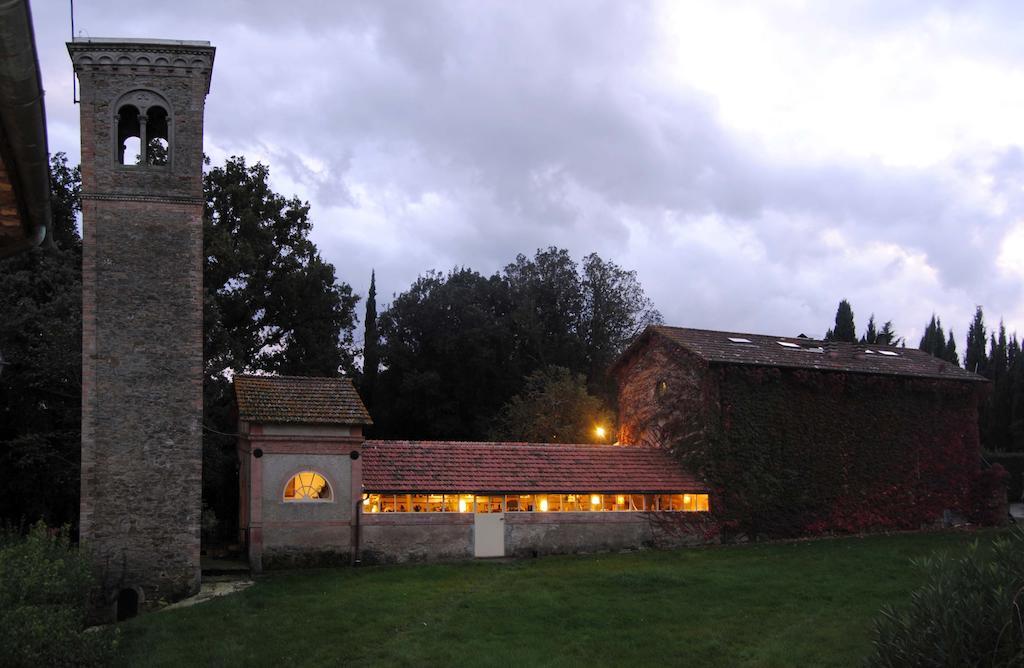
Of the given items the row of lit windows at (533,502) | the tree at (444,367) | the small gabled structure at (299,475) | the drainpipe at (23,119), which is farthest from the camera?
the tree at (444,367)

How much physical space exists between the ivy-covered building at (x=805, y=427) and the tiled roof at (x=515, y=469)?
1492 millimetres

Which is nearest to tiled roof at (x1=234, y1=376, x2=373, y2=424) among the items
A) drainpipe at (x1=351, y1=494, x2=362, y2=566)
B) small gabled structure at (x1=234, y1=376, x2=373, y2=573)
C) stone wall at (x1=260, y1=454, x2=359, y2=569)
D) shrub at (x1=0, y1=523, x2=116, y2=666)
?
small gabled structure at (x1=234, y1=376, x2=373, y2=573)

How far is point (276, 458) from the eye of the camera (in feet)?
82.4

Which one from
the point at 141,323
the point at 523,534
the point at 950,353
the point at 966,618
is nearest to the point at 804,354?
the point at 523,534

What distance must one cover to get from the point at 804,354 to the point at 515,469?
12583 mm

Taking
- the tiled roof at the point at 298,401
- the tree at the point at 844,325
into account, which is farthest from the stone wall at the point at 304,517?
the tree at the point at 844,325

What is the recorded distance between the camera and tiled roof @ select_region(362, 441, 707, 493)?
1054 inches

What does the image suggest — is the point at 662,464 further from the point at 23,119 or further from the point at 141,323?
the point at 23,119

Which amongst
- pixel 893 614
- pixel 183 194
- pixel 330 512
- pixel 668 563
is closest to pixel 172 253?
pixel 183 194

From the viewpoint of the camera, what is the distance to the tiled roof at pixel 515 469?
26781 mm

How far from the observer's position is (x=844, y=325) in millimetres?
61562

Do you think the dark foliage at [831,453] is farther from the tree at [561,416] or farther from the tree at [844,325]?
the tree at [844,325]

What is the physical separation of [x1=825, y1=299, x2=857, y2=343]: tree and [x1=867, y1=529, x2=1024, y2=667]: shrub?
53198 millimetres

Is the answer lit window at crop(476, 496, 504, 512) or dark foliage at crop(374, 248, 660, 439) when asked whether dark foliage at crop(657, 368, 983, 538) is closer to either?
Answer: lit window at crop(476, 496, 504, 512)
